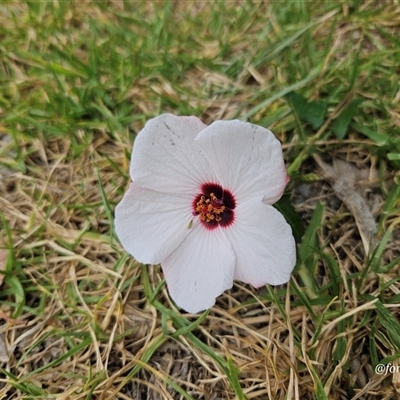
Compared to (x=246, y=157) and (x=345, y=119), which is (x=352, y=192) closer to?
(x=345, y=119)

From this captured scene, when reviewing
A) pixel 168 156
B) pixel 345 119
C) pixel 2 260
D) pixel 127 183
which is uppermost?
pixel 168 156

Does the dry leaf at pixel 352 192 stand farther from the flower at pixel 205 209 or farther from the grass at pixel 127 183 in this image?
the flower at pixel 205 209

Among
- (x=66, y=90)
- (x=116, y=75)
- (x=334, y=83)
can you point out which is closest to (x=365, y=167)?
(x=334, y=83)

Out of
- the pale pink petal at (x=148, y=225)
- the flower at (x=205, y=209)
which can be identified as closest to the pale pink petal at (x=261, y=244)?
the flower at (x=205, y=209)

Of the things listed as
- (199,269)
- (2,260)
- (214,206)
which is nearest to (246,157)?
(214,206)

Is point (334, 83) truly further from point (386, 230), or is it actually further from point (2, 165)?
point (2, 165)

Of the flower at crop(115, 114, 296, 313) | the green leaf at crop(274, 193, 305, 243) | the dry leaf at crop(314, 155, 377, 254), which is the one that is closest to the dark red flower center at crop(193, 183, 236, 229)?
the flower at crop(115, 114, 296, 313)

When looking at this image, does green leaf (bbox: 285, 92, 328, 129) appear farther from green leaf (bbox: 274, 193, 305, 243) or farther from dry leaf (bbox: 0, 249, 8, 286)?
dry leaf (bbox: 0, 249, 8, 286)
